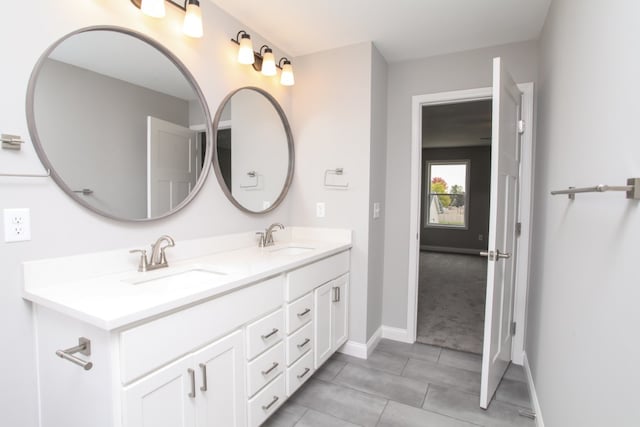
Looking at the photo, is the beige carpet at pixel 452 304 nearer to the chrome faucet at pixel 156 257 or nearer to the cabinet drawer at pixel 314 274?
the cabinet drawer at pixel 314 274

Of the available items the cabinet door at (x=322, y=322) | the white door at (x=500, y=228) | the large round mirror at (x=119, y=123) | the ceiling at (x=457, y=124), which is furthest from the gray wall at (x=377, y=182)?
the large round mirror at (x=119, y=123)

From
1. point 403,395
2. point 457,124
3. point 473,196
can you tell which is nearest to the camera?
point 403,395

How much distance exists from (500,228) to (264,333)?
4.81 feet

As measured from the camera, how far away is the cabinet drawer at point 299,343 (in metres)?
1.85

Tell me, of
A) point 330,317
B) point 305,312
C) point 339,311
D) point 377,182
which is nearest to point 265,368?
point 305,312

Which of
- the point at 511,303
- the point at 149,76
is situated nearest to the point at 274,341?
the point at 149,76

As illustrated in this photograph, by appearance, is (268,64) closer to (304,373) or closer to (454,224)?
(304,373)

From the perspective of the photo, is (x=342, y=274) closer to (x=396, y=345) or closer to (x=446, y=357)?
(x=396, y=345)

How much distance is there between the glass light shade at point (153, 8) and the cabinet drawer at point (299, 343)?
1.76 meters

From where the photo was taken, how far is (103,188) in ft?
4.84

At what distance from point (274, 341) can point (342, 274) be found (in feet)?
2.88

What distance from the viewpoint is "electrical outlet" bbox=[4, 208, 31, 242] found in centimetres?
118

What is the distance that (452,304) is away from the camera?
3.84 m

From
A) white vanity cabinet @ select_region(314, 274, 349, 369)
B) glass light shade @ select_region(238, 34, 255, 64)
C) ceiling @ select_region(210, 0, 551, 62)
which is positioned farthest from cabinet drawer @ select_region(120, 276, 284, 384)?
ceiling @ select_region(210, 0, 551, 62)
